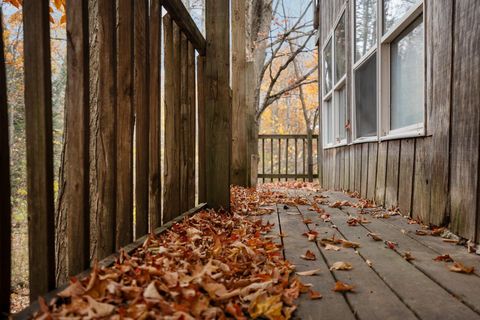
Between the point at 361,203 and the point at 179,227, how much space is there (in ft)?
7.28

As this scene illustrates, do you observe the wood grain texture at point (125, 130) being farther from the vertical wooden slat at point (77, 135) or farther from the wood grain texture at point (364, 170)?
the wood grain texture at point (364, 170)

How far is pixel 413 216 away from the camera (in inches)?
108

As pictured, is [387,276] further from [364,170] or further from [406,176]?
[364,170]

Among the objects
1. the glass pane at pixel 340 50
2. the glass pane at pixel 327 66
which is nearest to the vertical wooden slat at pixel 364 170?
the glass pane at pixel 340 50

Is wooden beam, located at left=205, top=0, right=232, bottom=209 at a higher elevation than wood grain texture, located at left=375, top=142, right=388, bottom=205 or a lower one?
higher

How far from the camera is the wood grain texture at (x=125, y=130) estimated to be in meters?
1.56

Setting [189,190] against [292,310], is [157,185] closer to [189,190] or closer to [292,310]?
[189,190]

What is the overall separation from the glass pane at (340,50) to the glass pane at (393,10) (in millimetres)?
1745

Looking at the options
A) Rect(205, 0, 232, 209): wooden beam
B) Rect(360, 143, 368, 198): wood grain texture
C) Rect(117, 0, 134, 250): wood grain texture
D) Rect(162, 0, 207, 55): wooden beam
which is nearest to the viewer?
Rect(117, 0, 134, 250): wood grain texture

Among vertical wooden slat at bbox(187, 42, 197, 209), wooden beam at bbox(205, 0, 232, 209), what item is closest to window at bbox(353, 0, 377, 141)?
wooden beam at bbox(205, 0, 232, 209)

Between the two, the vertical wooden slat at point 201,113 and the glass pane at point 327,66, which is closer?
the vertical wooden slat at point 201,113

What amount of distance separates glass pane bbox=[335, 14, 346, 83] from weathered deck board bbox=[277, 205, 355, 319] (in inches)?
139

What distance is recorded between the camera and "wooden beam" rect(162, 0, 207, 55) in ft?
6.77

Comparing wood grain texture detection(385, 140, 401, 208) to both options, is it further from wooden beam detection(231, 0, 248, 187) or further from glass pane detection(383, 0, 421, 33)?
wooden beam detection(231, 0, 248, 187)
